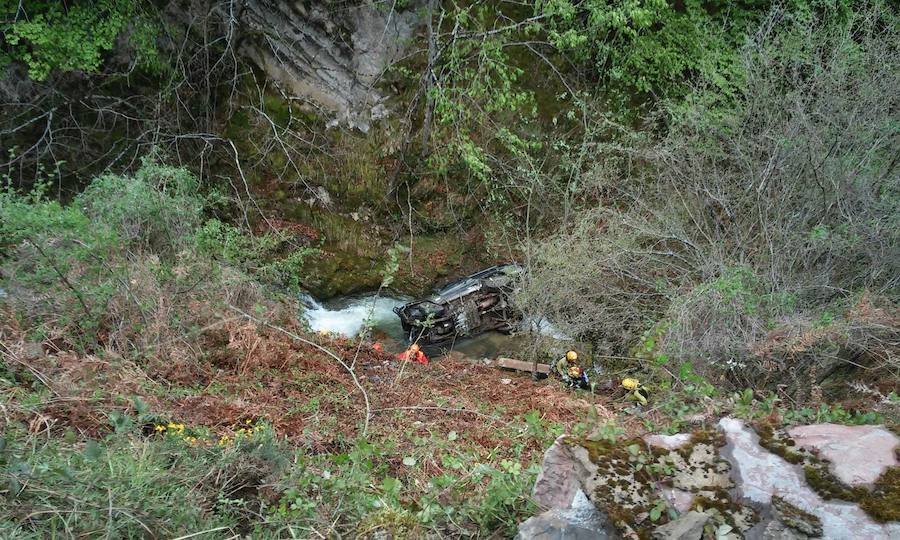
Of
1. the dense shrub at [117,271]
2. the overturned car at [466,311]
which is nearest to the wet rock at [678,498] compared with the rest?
the dense shrub at [117,271]

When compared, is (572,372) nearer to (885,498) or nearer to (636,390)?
(636,390)

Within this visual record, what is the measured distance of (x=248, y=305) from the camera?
24.6ft

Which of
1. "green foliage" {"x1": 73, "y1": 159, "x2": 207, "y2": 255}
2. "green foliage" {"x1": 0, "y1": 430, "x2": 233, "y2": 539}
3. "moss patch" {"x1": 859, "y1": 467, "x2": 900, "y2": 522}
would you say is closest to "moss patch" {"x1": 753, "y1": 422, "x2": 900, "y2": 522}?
"moss patch" {"x1": 859, "y1": 467, "x2": 900, "y2": 522}

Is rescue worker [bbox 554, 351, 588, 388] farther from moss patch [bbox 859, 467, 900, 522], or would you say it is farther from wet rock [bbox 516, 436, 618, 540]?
moss patch [bbox 859, 467, 900, 522]

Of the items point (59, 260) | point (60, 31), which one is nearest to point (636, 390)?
point (59, 260)

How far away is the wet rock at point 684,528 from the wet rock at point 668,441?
1.14 ft

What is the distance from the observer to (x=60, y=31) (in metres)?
7.87

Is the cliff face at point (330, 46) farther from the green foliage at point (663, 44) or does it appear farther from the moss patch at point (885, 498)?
the moss patch at point (885, 498)

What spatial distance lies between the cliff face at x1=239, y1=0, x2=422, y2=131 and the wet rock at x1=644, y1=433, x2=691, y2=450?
9.06 m

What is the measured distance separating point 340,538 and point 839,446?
2077 millimetres

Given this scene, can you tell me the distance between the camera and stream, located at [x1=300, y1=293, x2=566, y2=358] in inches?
385

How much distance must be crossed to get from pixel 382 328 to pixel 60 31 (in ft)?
21.0

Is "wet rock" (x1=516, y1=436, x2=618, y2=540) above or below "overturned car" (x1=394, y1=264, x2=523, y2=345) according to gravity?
above

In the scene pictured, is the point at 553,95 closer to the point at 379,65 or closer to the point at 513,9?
the point at 513,9
